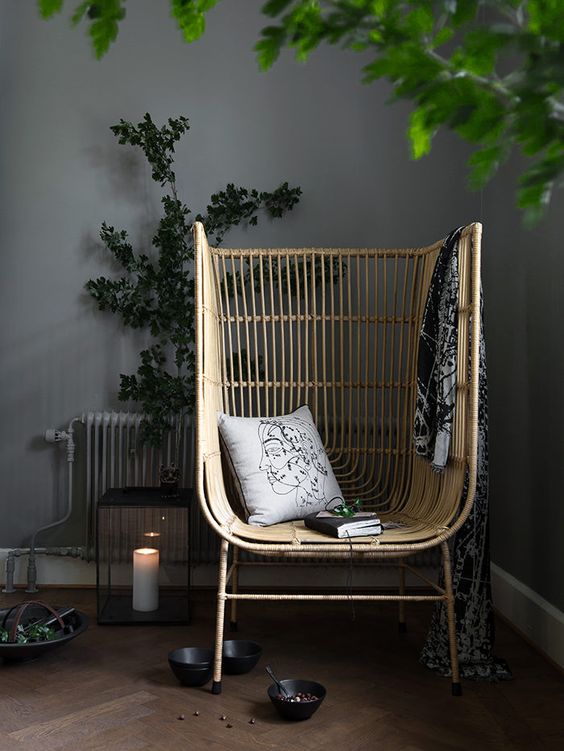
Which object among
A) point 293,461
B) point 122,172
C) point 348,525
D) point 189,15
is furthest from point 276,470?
point 189,15

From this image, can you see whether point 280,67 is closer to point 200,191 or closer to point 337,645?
point 200,191

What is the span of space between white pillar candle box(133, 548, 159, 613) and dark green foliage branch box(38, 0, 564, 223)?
2.35 metres

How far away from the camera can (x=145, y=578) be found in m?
2.74

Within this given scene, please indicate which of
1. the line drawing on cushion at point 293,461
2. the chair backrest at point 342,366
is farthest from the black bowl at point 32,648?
the line drawing on cushion at point 293,461

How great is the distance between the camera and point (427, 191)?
3174 mm

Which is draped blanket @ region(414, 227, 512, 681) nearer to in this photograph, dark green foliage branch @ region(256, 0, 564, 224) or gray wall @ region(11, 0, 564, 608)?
gray wall @ region(11, 0, 564, 608)

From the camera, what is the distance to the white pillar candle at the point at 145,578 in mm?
2734

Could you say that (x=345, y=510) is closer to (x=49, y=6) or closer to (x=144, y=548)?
(x=144, y=548)

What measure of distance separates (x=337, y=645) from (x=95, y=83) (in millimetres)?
2259

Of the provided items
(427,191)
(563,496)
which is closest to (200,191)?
(427,191)

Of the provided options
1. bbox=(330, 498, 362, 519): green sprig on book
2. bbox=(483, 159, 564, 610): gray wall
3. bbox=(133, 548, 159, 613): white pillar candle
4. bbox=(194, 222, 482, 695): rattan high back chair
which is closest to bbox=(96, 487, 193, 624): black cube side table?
bbox=(133, 548, 159, 613): white pillar candle

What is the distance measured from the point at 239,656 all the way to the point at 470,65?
6.59 ft

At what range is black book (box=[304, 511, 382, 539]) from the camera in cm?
215

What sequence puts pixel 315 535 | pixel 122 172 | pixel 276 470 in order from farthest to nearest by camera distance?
pixel 122 172
pixel 276 470
pixel 315 535
